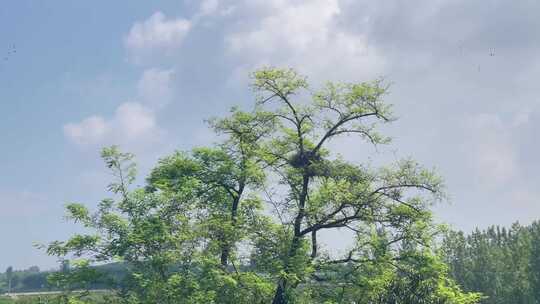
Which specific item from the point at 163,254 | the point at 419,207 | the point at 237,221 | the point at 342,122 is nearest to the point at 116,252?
the point at 163,254

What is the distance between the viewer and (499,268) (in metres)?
87.8

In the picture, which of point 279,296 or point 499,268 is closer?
point 279,296

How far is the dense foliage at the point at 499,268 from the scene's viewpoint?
3255 inches

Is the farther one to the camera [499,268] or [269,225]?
[499,268]

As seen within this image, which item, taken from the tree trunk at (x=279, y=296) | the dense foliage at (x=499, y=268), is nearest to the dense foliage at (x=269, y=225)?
the tree trunk at (x=279, y=296)

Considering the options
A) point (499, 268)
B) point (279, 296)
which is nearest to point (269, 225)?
point (279, 296)

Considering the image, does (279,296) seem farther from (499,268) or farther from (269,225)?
(499,268)

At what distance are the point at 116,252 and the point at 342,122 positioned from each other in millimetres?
12818

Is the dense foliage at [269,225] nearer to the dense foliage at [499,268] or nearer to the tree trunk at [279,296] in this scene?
the tree trunk at [279,296]

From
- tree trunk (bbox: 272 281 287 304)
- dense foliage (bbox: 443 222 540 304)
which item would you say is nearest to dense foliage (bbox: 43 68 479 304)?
tree trunk (bbox: 272 281 287 304)

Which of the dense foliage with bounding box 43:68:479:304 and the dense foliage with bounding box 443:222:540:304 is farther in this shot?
the dense foliage with bounding box 443:222:540:304

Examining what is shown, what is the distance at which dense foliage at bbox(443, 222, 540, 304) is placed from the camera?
3255 inches

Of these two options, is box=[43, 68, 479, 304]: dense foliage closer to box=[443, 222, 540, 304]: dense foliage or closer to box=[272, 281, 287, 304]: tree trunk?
box=[272, 281, 287, 304]: tree trunk

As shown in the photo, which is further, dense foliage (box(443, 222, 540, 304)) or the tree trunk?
dense foliage (box(443, 222, 540, 304))
